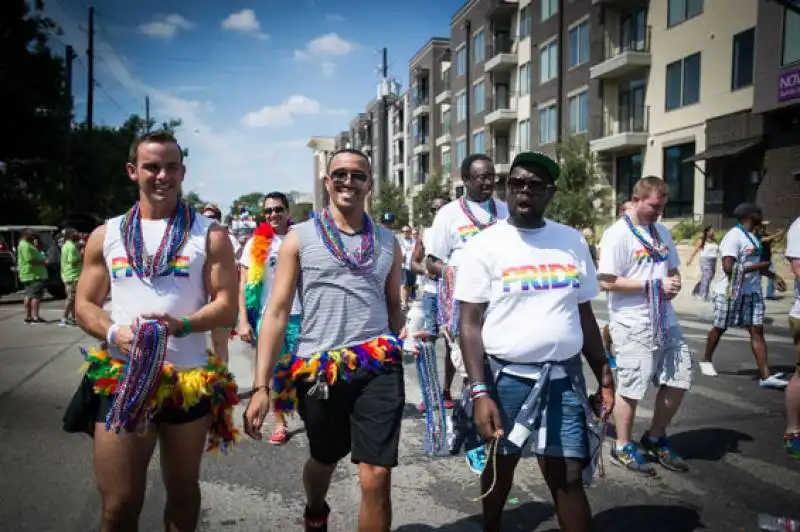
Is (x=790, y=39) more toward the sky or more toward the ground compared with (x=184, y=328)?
more toward the sky

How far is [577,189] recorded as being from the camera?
25719 mm

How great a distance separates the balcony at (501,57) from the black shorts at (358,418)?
35883 millimetres

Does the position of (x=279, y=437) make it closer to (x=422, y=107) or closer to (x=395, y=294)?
(x=395, y=294)

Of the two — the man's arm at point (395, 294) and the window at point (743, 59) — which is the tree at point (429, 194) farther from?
the man's arm at point (395, 294)

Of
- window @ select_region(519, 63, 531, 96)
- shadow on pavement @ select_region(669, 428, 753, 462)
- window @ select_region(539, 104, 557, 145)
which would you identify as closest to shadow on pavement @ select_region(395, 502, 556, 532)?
shadow on pavement @ select_region(669, 428, 753, 462)

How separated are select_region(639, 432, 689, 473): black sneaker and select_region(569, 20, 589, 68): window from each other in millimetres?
27049

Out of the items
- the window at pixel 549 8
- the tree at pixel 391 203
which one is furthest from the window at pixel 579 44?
the tree at pixel 391 203

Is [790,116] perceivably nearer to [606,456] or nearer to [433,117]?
[606,456]

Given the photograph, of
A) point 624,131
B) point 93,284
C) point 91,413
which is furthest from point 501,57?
point 91,413

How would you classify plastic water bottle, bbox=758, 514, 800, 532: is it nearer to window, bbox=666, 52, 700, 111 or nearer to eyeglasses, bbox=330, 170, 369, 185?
eyeglasses, bbox=330, 170, 369, 185

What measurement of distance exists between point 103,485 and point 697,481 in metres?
3.72

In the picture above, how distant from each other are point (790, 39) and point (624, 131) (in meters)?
8.60

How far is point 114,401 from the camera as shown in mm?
2637

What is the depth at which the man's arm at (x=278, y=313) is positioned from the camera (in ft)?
9.75
